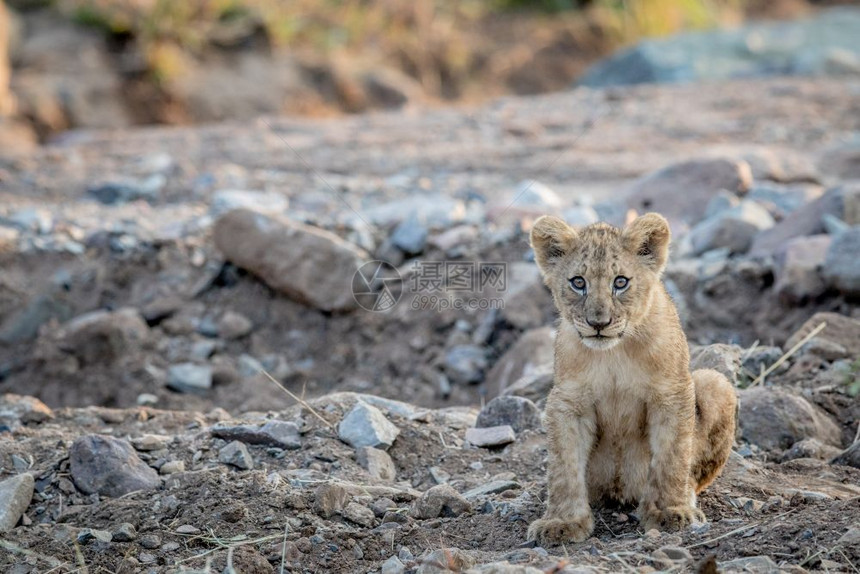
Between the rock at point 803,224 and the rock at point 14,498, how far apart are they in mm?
5682

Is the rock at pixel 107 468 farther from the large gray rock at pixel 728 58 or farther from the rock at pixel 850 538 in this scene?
the large gray rock at pixel 728 58

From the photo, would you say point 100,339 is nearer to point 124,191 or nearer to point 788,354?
point 124,191

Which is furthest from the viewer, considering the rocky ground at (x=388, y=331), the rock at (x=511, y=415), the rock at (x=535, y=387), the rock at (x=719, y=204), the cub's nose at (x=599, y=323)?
the rock at (x=719, y=204)

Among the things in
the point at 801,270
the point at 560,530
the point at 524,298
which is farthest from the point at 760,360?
the point at 560,530

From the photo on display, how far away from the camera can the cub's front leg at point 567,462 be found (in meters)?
4.60

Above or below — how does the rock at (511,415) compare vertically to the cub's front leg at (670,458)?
below

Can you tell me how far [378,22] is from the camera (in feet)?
56.6

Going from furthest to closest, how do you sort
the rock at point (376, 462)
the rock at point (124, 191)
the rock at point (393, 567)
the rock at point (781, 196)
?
the rock at point (124, 191)
the rock at point (781, 196)
the rock at point (376, 462)
the rock at point (393, 567)

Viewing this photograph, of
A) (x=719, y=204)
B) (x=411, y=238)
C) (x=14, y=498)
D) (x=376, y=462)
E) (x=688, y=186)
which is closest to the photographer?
(x=14, y=498)

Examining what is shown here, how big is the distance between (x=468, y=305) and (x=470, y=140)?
4.32 meters

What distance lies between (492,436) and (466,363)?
2.27 metres

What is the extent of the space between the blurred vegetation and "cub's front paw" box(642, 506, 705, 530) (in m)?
12.0

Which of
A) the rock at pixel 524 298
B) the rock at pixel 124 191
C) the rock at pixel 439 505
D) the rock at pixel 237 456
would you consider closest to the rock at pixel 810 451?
the rock at pixel 439 505

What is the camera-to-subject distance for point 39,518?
498 cm
